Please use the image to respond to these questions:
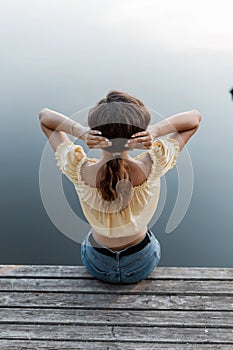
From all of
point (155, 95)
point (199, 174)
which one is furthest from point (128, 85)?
point (199, 174)

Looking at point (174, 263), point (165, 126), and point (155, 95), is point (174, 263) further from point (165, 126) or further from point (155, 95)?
point (155, 95)

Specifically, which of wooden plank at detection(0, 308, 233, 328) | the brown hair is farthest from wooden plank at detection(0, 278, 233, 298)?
the brown hair

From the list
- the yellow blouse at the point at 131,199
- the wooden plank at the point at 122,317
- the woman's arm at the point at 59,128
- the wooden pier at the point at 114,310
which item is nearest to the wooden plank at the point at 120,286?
the wooden pier at the point at 114,310

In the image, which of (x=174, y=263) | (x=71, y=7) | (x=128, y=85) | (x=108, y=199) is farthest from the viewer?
(x=71, y=7)

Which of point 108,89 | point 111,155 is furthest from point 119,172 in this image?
point 108,89

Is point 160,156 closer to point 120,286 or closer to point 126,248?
point 126,248

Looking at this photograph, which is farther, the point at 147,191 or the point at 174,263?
the point at 174,263

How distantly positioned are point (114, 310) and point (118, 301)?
52 mm

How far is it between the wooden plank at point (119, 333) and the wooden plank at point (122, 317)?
2 cm

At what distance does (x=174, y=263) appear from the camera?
139 inches

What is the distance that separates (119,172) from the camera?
1.69 metres

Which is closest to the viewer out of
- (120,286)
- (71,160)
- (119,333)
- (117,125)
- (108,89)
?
(117,125)

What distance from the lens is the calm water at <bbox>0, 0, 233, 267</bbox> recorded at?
3.68 m

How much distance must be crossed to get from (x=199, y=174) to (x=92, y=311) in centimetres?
277
